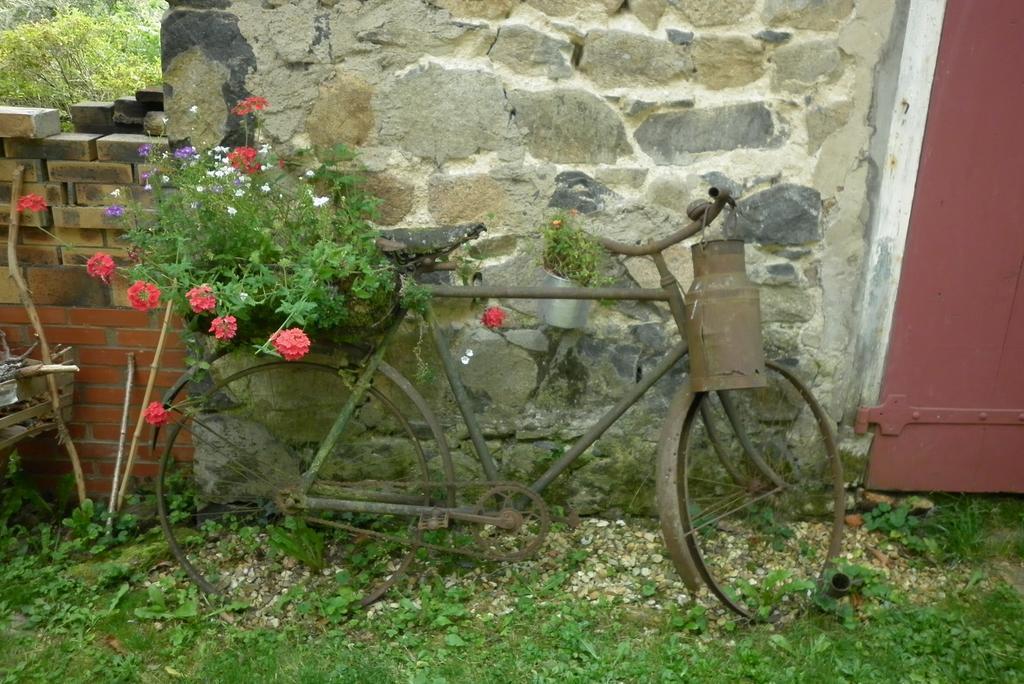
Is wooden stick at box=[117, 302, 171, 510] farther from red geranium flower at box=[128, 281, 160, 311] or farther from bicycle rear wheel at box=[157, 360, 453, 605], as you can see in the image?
red geranium flower at box=[128, 281, 160, 311]

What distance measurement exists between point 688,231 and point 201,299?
1.47 m

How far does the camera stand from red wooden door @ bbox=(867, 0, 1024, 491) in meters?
2.81

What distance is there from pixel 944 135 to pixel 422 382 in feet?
6.52

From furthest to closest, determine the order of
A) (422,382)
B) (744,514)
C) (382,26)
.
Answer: (744,514)
(422,382)
(382,26)

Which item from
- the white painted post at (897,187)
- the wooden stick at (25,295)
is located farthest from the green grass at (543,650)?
the white painted post at (897,187)

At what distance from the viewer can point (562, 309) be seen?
9.55ft

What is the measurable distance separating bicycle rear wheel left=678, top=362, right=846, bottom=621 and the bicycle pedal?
0.87 metres

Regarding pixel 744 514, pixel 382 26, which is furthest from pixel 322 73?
pixel 744 514

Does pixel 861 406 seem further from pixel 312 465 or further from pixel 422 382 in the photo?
pixel 312 465

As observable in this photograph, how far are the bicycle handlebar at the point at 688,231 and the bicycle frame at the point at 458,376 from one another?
42 mm

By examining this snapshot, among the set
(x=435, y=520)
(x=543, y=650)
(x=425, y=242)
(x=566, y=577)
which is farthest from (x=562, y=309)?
(x=543, y=650)

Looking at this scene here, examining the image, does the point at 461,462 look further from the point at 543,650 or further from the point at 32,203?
the point at 32,203

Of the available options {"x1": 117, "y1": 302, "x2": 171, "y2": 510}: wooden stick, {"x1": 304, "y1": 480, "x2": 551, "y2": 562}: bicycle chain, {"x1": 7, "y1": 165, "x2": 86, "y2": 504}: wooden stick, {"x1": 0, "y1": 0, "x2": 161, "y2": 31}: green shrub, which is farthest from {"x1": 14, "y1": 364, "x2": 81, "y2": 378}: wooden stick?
{"x1": 0, "y1": 0, "x2": 161, "y2": 31}: green shrub

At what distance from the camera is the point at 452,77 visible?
2.80 meters
